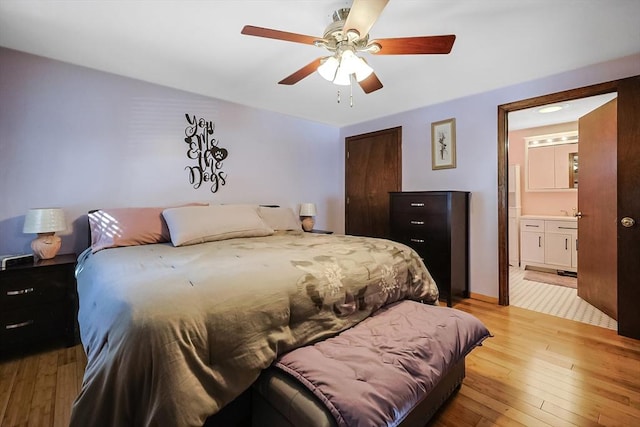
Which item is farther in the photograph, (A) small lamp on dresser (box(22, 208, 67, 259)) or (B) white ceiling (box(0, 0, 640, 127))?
(A) small lamp on dresser (box(22, 208, 67, 259))

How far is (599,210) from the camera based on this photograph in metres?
2.80

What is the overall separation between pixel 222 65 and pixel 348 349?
2.41m

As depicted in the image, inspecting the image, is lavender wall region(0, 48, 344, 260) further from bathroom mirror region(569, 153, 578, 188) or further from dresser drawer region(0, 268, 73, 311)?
bathroom mirror region(569, 153, 578, 188)

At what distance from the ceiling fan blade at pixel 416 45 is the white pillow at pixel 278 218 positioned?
1.91 meters

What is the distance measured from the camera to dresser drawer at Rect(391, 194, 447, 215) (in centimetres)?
289

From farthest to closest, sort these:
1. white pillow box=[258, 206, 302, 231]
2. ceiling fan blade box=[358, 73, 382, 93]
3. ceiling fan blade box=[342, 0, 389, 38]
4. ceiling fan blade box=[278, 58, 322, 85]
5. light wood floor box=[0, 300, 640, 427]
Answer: white pillow box=[258, 206, 302, 231]
ceiling fan blade box=[358, 73, 382, 93]
ceiling fan blade box=[278, 58, 322, 85]
light wood floor box=[0, 300, 640, 427]
ceiling fan blade box=[342, 0, 389, 38]

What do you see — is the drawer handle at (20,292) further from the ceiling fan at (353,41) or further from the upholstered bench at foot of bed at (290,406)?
the ceiling fan at (353,41)

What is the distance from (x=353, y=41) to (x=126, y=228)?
6.89 ft

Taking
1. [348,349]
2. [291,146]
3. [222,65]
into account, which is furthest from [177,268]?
[291,146]

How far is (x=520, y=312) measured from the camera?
9.20 ft

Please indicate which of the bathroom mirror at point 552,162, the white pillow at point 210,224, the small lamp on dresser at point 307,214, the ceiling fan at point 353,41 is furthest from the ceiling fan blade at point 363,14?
the bathroom mirror at point 552,162

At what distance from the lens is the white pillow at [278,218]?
3.11 m

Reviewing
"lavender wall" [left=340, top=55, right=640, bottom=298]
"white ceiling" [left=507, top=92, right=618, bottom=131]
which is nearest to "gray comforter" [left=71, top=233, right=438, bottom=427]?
"lavender wall" [left=340, top=55, right=640, bottom=298]

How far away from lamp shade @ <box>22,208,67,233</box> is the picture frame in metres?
3.61
